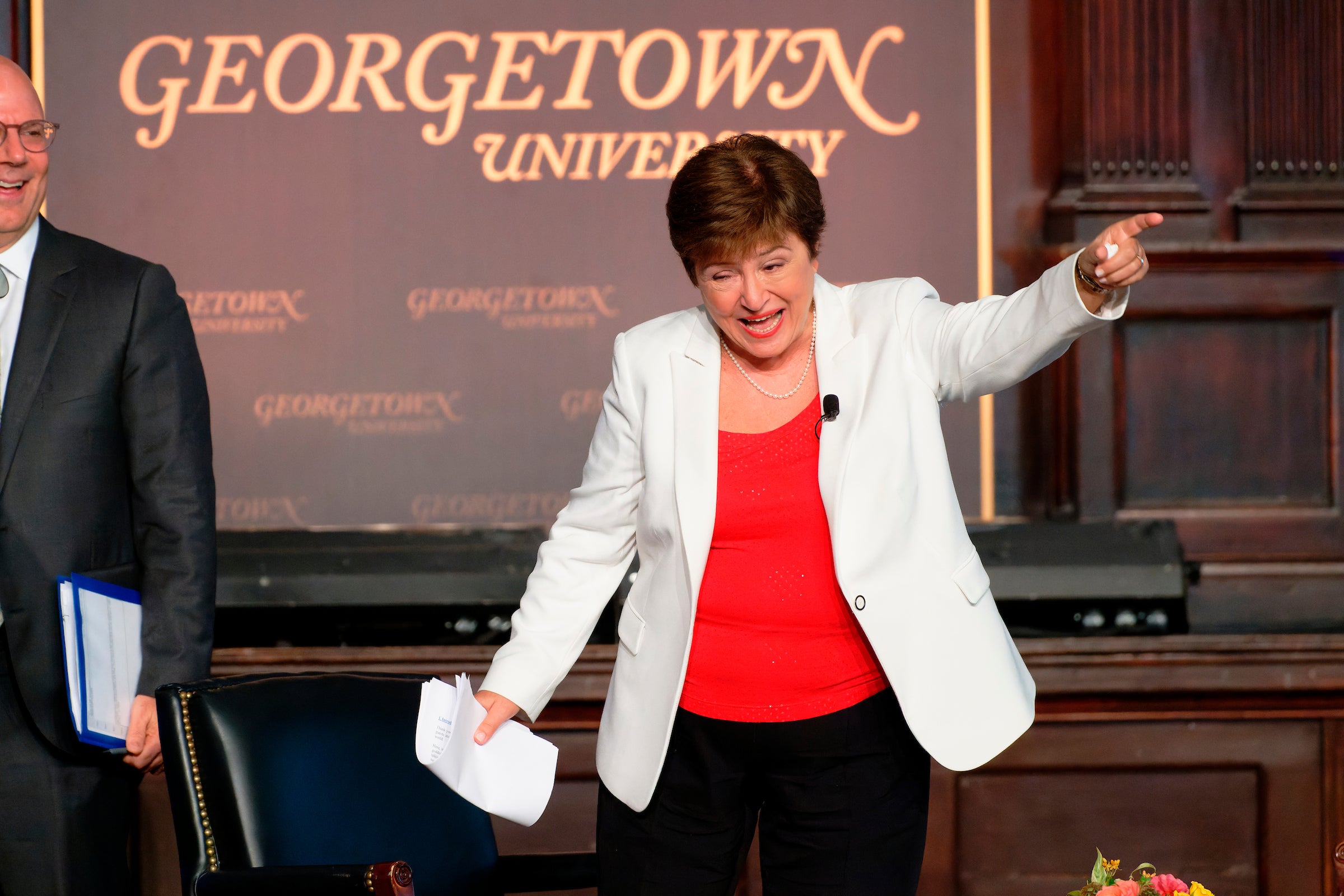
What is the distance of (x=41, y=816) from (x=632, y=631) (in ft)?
2.87

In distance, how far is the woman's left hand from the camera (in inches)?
53.3

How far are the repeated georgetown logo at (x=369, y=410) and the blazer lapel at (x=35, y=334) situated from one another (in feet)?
5.45

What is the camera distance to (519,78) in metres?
3.53

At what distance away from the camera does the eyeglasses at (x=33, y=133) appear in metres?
1.79

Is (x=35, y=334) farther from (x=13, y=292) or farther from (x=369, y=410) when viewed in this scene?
(x=369, y=410)

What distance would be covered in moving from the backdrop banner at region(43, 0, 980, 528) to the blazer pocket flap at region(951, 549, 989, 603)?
6.76 ft

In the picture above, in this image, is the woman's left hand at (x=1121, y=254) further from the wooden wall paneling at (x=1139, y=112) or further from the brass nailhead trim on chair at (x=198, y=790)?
the wooden wall paneling at (x=1139, y=112)

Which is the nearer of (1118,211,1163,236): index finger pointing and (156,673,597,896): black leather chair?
(1118,211,1163,236): index finger pointing

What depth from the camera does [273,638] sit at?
8.71ft

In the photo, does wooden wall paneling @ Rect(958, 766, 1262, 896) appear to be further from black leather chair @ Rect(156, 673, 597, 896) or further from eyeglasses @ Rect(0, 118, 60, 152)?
eyeglasses @ Rect(0, 118, 60, 152)

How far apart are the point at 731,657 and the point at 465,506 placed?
2137 mm

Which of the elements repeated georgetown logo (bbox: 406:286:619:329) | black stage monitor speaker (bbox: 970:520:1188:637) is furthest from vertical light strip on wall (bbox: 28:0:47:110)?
black stage monitor speaker (bbox: 970:520:1188:637)

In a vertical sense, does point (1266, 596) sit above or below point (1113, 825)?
above

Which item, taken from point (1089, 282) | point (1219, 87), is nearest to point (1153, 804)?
point (1089, 282)
